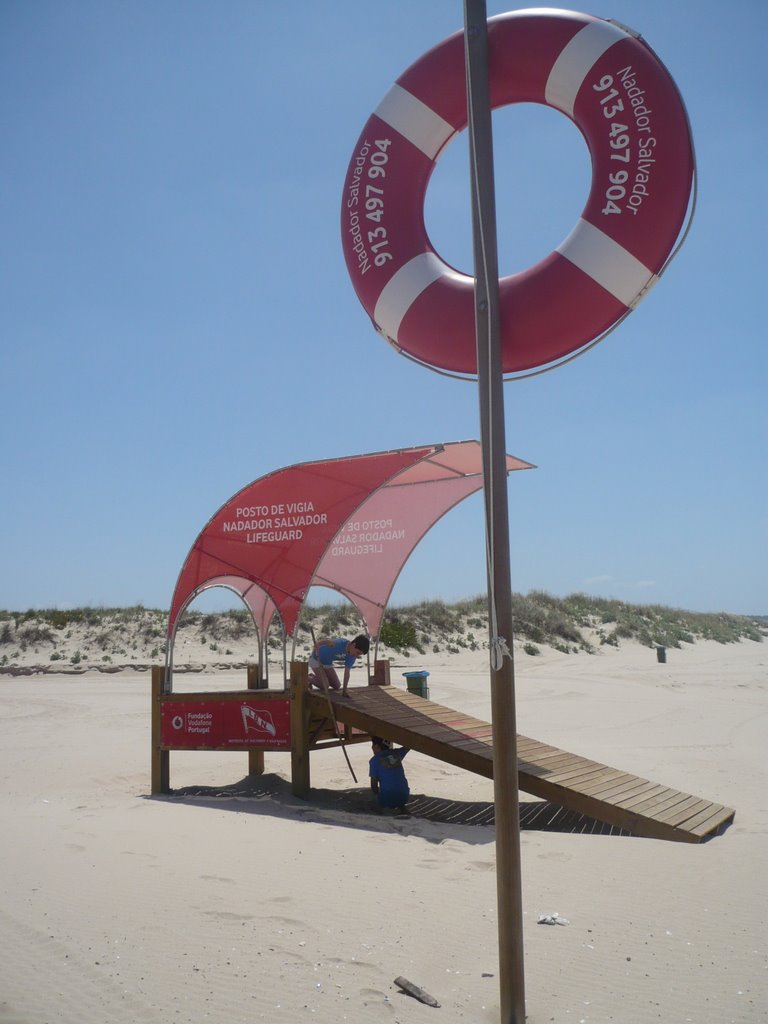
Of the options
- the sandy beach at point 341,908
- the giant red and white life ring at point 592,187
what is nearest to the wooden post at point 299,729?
the sandy beach at point 341,908

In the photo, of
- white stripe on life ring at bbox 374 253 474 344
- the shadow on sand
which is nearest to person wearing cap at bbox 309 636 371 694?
the shadow on sand

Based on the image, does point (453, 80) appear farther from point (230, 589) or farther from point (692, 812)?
point (230, 589)

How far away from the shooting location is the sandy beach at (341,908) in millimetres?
3883

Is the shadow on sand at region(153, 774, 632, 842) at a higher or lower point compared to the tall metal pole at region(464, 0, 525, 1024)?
lower

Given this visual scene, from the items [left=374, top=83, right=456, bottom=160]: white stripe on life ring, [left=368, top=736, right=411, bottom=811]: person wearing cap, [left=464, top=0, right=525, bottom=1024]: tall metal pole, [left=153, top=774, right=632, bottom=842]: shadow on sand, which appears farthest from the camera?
[left=368, top=736, right=411, bottom=811]: person wearing cap

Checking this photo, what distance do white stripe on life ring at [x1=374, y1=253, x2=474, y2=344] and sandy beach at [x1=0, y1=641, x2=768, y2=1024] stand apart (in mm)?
3319

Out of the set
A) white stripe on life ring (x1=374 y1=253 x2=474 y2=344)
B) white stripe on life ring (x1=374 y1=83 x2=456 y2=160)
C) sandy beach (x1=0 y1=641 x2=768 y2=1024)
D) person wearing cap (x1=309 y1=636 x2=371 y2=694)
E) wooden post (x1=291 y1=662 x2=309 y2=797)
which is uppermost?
white stripe on life ring (x1=374 y1=83 x2=456 y2=160)

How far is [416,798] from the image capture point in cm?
952

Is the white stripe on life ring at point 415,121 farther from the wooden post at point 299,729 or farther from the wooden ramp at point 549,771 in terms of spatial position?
the wooden post at point 299,729

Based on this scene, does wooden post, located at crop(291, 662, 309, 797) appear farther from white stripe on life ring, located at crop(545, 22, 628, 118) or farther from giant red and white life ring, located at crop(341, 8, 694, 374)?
white stripe on life ring, located at crop(545, 22, 628, 118)

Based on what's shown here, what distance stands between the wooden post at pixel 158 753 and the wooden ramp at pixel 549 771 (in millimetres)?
1832

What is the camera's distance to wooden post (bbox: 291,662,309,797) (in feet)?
29.7

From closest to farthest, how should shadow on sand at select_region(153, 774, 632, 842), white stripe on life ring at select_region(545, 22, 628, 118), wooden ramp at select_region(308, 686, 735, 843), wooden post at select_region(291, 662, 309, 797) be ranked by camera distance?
white stripe on life ring at select_region(545, 22, 628, 118) → wooden ramp at select_region(308, 686, 735, 843) → shadow on sand at select_region(153, 774, 632, 842) → wooden post at select_region(291, 662, 309, 797)

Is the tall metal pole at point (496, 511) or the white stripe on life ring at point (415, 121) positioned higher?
the white stripe on life ring at point (415, 121)
